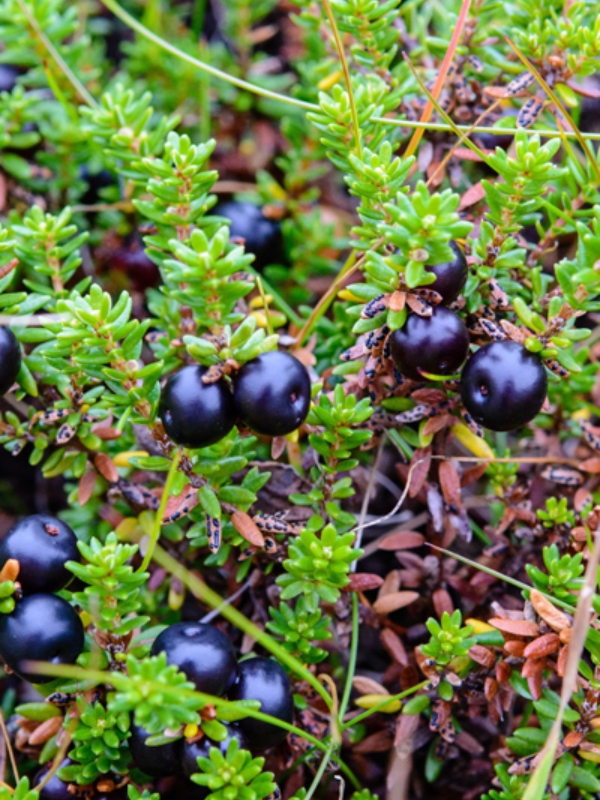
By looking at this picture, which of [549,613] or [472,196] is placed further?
[472,196]

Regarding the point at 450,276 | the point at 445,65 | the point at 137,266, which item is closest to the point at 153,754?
the point at 450,276

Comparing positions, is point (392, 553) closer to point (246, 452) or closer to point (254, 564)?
point (254, 564)

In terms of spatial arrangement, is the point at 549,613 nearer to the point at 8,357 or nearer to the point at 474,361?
the point at 474,361

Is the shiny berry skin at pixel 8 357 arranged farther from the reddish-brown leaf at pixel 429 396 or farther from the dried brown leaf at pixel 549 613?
the dried brown leaf at pixel 549 613

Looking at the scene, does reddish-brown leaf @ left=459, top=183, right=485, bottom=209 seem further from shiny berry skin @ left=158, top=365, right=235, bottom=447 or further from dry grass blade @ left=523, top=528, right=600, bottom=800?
dry grass blade @ left=523, top=528, right=600, bottom=800

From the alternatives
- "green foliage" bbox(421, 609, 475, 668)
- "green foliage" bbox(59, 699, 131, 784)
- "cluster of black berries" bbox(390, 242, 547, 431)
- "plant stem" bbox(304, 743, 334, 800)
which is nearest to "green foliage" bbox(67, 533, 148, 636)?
"green foliage" bbox(59, 699, 131, 784)

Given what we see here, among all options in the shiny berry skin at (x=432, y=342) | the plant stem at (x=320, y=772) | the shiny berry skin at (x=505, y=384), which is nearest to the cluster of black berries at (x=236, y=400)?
the shiny berry skin at (x=432, y=342)
